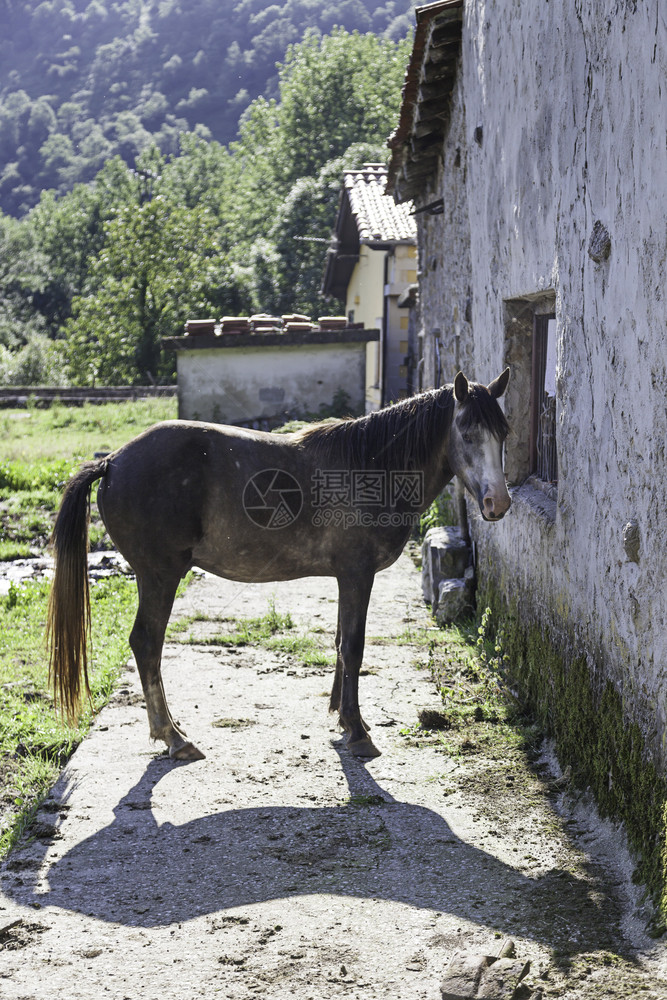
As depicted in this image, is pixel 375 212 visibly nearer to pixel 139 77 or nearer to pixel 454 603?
pixel 454 603

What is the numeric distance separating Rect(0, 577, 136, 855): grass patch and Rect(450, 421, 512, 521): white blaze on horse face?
2.50 meters

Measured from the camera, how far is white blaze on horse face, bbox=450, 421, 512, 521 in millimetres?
4289

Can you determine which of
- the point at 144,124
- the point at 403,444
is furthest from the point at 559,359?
the point at 144,124

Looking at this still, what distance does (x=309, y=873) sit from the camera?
11.9 ft

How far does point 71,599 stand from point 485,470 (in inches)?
86.1

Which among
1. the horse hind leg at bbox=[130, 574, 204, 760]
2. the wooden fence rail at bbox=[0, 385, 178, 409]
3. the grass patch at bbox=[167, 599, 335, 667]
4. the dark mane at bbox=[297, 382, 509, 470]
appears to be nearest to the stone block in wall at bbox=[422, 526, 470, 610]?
the grass patch at bbox=[167, 599, 335, 667]

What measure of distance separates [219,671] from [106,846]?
2.24 metres

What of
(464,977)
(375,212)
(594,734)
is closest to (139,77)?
(375,212)

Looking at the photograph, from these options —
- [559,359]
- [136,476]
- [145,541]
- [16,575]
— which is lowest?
[16,575]

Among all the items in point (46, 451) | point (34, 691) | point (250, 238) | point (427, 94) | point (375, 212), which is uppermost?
Result: point (250, 238)

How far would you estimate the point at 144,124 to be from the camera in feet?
343

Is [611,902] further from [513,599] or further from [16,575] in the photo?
[16,575]

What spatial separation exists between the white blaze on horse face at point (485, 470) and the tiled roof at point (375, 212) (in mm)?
11217

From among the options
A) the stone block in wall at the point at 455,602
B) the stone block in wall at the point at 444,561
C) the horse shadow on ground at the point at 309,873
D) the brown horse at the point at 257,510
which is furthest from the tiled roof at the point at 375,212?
the horse shadow on ground at the point at 309,873
